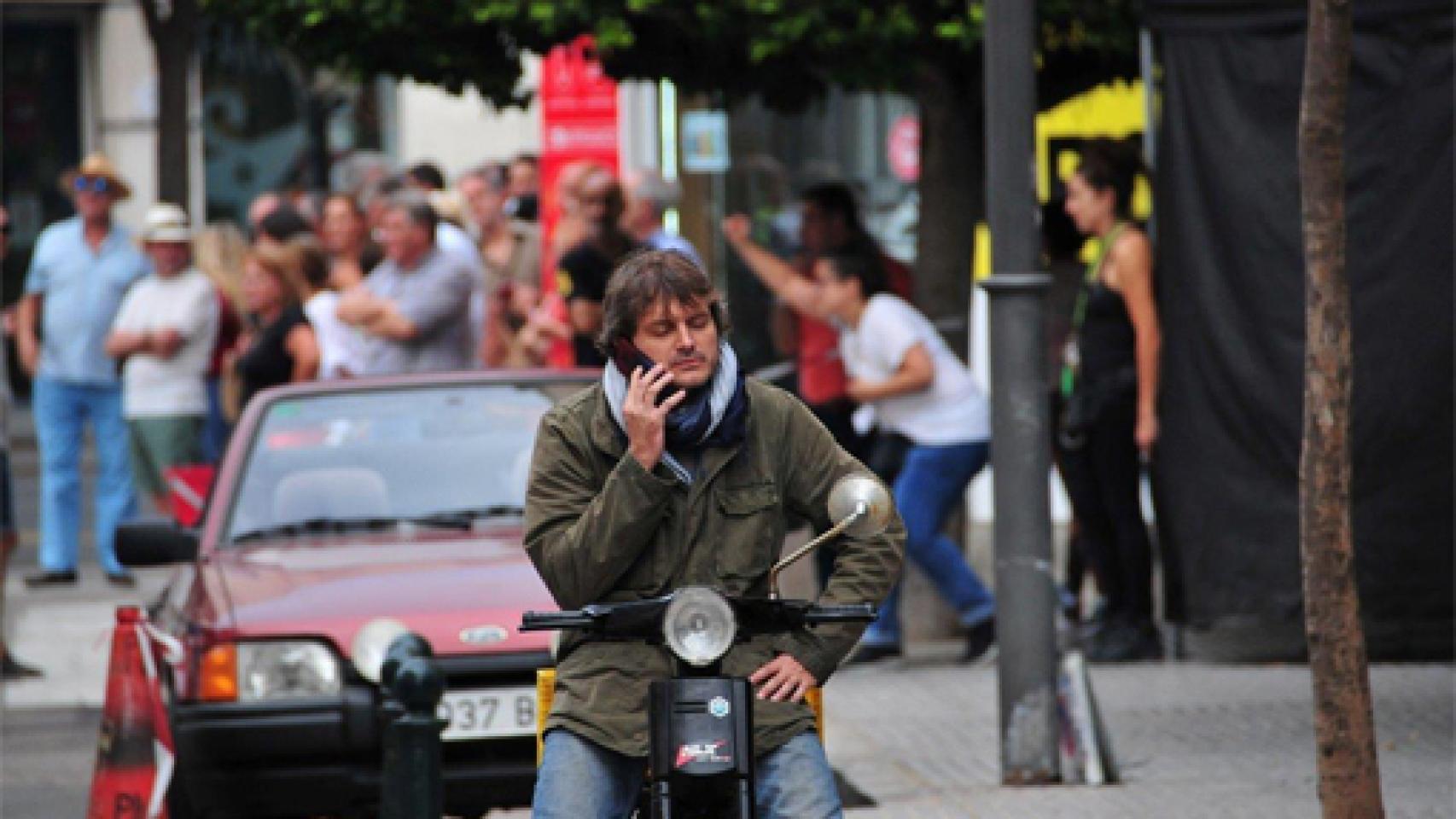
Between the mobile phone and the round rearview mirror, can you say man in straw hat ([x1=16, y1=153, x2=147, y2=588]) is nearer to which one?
the mobile phone

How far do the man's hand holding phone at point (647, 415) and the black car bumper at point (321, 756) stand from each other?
9.42ft

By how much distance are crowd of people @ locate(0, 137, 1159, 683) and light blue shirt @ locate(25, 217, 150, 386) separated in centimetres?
1

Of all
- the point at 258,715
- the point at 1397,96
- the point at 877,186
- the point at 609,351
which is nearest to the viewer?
the point at 609,351

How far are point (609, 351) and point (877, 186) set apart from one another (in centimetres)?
1504

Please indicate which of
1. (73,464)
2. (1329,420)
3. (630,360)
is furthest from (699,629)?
(73,464)

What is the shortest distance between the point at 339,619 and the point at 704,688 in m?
3.18

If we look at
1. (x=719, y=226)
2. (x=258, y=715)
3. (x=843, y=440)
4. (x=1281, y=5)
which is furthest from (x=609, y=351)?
(x=719, y=226)

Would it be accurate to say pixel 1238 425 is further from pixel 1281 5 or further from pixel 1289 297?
pixel 1281 5

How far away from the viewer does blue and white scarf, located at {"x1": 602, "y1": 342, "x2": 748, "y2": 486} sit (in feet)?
16.4

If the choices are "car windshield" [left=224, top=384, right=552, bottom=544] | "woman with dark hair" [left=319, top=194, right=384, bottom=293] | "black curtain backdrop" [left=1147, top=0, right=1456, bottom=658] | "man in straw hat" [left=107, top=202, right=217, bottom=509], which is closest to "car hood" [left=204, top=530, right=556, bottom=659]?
"car windshield" [left=224, top=384, right=552, bottom=544]

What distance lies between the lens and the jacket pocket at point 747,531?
5.08m

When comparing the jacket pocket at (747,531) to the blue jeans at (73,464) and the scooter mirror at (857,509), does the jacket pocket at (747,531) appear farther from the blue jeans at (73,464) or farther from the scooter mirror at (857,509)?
the blue jeans at (73,464)

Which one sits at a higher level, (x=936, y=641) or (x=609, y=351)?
(x=609, y=351)

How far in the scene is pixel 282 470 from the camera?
893cm
